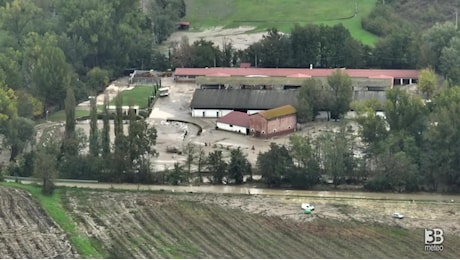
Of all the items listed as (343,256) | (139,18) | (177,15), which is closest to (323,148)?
(343,256)

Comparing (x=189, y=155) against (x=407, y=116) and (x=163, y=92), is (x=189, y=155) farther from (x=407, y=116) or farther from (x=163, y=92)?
(x=163, y=92)

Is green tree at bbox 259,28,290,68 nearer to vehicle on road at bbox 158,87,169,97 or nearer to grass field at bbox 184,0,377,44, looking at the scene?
grass field at bbox 184,0,377,44

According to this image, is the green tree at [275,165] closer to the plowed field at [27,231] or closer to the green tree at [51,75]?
the plowed field at [27,231]

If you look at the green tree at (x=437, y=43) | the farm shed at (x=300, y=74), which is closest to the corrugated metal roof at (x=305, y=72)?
the farm shed at (x=300, y=74)

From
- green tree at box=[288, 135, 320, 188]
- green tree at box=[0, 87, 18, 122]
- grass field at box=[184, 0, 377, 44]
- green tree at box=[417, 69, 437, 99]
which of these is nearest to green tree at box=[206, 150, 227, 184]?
green tree at box=[288, 135, 320, 188]

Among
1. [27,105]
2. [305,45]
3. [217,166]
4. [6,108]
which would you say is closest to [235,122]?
[217,166]

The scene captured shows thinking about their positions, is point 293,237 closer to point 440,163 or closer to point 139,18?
point 440,163
